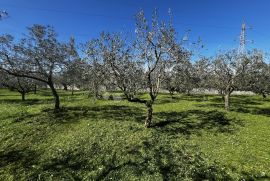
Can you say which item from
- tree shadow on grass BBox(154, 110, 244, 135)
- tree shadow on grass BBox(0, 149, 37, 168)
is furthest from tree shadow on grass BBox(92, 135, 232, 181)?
tree shadow on grass BBox(0, 149, 37, 168)

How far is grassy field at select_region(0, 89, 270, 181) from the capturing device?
14281 millimetres

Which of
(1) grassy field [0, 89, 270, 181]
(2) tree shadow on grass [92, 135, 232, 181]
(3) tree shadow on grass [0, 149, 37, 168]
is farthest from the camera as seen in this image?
(3) tree shadow on grass [0, 149, 37, 168]

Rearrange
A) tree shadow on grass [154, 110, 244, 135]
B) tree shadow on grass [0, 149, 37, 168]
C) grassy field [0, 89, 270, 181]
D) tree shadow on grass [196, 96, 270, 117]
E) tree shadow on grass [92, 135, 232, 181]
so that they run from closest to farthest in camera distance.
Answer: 1. tree shadow on grass [92, 135, 232, 181]
2. grassy field [0, 89, 270, 181]
3. tree shadow on grass [0, 149, 37, 168]
4. tree shadow on grass [154, 110, 244, 135]
5. tree shadow on grass [196, 96, 270, 117]

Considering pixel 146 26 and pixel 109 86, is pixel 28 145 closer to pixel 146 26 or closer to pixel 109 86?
pixel 109 86

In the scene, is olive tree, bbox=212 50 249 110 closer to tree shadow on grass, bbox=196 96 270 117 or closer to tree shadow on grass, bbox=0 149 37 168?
tree shadow on grass, bbox=196 96 270 117

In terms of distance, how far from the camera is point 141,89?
24.6 meters

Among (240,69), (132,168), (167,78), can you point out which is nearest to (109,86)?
(167,78)

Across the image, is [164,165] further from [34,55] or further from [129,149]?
[34,55]

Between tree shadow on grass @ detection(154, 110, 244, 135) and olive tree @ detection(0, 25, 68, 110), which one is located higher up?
olive tree @ detection(0, 25, 68, 110)

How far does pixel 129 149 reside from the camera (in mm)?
17938

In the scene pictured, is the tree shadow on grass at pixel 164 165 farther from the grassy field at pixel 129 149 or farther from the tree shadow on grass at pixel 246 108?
the tree shadow on grass at pixel 246 108

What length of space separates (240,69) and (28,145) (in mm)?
34040

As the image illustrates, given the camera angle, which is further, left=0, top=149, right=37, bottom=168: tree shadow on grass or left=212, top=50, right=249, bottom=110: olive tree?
left=212, top=50, right=249, bottom=110: olive tree

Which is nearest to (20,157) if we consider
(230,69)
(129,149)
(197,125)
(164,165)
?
(129,149)
